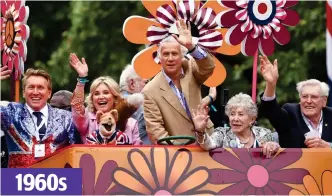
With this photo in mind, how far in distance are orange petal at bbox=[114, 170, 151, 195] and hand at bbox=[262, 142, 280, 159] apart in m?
0.93

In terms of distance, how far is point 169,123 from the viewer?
11.2 m

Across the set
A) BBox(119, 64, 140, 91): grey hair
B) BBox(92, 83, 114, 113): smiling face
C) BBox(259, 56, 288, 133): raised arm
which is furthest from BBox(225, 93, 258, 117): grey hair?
BBox(119, 64, 140, 91): grey hair

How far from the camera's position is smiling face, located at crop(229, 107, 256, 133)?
10961 mm

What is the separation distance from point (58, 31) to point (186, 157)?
12.6 meters

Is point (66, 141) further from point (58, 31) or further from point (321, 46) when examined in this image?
point (58, 31)

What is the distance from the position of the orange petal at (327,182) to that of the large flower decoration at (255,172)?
5.3 inches

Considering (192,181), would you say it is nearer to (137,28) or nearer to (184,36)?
(184,36)

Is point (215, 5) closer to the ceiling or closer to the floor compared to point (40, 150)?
closer to the ceiling

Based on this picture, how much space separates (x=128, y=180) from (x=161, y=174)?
0.81ft

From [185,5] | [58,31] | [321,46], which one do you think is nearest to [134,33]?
[185,5]

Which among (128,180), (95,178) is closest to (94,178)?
(95,178)

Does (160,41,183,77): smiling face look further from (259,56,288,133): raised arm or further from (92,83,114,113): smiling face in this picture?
(259,56,288,133): raised arm

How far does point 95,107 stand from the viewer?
11.2 meters

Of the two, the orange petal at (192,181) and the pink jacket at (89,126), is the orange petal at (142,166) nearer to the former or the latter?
the orange petal at (192,181)
